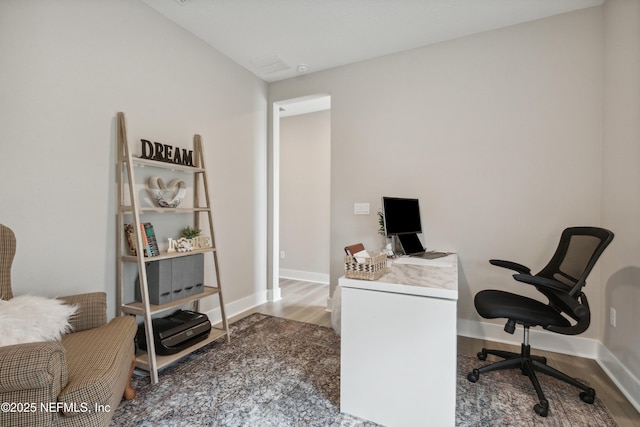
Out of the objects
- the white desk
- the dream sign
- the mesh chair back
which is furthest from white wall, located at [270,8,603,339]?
the dream sign

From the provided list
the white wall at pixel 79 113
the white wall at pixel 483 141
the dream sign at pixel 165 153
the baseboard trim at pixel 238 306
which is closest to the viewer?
the white wall at pixel 79 113

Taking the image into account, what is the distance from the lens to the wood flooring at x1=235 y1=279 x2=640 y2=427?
1672 mm

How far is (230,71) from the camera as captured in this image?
3031mm

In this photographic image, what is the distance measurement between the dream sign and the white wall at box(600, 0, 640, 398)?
10.3 feet

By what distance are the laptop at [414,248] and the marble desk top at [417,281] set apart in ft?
1.38

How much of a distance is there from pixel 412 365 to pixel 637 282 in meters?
1.55

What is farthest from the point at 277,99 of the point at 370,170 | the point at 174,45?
the point at 370,170

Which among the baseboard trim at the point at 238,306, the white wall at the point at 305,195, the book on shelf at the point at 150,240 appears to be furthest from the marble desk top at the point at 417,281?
the white wall at the point at 305,195

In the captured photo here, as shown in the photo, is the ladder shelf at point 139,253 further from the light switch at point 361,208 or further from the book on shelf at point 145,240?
the light switch at point 361,208

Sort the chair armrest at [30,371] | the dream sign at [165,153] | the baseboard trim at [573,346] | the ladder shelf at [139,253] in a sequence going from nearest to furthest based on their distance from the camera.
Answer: the chair armrest at [30,371] < the baseboard trim at [573,346] < the ladder shelf at [139,253] < the dream sign at [165,153]

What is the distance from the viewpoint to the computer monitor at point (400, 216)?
2250mm

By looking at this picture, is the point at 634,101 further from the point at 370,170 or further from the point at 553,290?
the point at 370,170

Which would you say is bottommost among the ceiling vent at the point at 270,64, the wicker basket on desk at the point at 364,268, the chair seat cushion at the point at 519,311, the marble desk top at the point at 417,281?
the chair seat cushion at the point at 519,311

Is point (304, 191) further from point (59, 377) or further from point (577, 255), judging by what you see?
point (59, 377)
